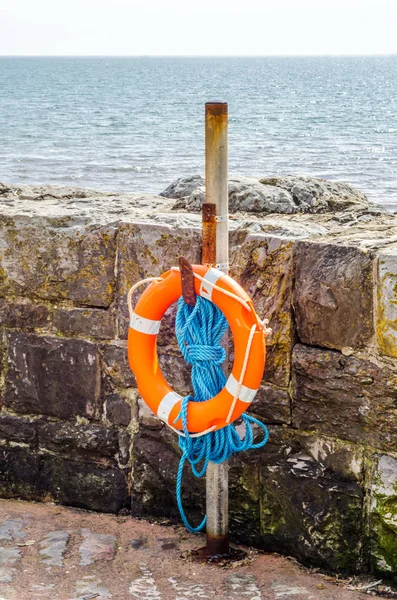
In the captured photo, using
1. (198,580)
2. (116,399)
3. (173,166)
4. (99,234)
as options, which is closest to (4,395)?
(116,399)

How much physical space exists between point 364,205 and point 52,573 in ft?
5.99

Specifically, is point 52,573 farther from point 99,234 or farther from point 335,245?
point 335,245

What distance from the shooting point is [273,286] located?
295cm

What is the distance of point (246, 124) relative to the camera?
35.8 meters

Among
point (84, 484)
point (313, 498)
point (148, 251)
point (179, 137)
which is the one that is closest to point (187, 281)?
point (148, 251)

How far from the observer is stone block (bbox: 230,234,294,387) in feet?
9.59

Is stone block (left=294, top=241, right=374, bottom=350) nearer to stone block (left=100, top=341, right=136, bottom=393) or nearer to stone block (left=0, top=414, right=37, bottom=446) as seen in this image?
stone block (left=100, top=341, right=136, bottom=393)

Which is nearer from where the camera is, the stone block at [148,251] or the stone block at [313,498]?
the stone block at [313,498]

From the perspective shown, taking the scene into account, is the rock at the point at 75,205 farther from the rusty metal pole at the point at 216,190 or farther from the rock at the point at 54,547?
the rock at the point at 54,547

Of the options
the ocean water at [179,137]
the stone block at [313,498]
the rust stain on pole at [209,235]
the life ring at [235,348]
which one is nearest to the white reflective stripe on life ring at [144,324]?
the life ring at [235,348]

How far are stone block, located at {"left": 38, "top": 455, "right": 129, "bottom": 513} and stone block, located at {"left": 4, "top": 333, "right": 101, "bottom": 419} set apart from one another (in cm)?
20

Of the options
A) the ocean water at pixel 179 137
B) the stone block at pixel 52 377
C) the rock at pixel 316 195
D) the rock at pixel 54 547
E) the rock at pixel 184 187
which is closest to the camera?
the rock at pixel 54 547

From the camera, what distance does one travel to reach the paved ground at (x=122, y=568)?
2838 millimetres

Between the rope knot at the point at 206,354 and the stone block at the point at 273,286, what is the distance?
8.4 inches
